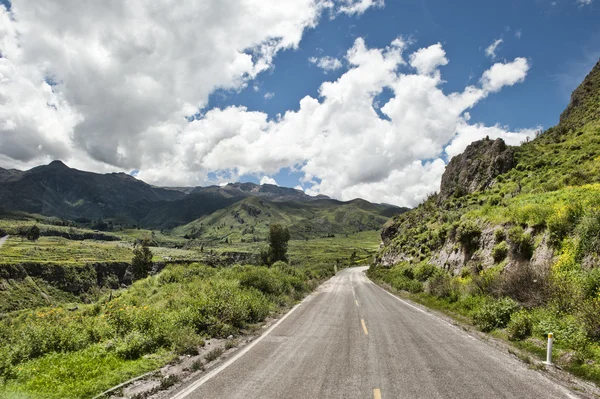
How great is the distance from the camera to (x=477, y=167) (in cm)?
5372

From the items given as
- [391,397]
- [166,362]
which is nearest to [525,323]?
[391,397]

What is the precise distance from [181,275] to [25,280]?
5620 inches

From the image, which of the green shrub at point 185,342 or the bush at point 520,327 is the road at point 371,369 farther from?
the green shrub at point 185,342

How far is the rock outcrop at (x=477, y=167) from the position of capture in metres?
45.4

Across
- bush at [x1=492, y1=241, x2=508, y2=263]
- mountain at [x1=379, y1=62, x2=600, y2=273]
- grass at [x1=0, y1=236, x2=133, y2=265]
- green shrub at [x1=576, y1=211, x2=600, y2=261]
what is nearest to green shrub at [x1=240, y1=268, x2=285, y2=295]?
mountain at [x1=379, y1=62, x2=600, y2=273]

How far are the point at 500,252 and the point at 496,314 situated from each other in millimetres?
A: 8236

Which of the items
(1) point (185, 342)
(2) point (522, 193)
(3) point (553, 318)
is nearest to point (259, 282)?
(1) point (185, 342)

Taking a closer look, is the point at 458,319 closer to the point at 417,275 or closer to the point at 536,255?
the point at 536,255

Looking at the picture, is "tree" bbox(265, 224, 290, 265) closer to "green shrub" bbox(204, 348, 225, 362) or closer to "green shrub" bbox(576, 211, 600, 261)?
"green shrub" bbox(576, 211, 600, 261)

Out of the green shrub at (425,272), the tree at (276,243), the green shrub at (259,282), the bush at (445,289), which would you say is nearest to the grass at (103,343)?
the green shrub at (259,282)

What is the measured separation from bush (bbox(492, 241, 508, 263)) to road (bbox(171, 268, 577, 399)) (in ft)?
30.2

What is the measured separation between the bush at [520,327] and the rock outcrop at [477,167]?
38.1 meters

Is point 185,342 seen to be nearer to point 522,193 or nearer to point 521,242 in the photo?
point 521,242

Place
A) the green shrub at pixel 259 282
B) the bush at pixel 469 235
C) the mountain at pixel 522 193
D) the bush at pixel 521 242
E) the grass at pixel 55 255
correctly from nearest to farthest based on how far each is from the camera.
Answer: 1. the mountain at pixel 522 193
2. the bush at pixel 521 242
3. the green shrub at pixel 259 282
4. the bush at pixel 469 235
5. the grass at pixel 55 255
